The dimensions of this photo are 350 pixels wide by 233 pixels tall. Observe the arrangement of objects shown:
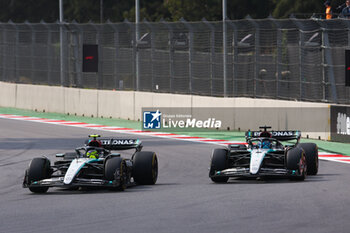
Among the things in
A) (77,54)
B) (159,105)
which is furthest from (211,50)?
(77,54)

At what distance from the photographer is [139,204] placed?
12.4 metres

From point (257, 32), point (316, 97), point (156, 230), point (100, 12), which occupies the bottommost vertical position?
point (156, 230)

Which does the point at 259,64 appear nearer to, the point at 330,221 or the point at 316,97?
the point at 316,97

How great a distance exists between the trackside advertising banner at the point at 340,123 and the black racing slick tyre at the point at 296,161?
714 cm

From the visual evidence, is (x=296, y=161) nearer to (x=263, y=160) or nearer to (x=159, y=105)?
(x=263, y=160)

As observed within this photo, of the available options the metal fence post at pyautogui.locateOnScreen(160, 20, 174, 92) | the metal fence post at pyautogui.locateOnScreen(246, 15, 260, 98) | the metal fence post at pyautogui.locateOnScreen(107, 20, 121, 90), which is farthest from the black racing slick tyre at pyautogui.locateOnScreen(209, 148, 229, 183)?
the metal fence post at pyautogui.locateOnScreen(107, 20, 121, 90)

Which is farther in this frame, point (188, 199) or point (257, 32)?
point (257, 32)

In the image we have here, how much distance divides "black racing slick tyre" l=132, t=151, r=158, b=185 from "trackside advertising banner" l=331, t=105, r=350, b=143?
8.42 m

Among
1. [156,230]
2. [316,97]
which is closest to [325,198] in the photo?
[156,230]

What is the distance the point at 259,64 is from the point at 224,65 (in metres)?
1.68

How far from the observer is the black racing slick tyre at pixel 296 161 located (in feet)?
49.4

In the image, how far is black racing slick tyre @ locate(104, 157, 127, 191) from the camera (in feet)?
45.6

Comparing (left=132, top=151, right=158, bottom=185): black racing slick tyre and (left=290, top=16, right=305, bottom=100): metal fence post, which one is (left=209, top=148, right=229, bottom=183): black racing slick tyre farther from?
(left=290, top=16, right=305, bottom=100): metal fence post

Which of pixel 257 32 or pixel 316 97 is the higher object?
pixel 257 32
